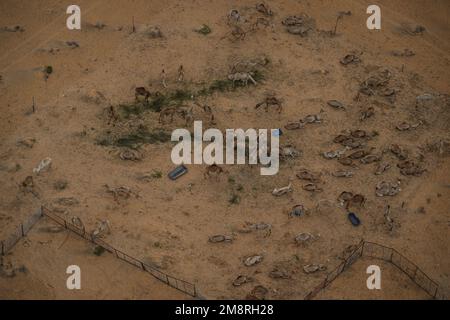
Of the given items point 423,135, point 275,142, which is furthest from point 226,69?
point 423,135

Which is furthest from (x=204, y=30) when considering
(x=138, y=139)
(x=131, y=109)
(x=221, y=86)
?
(x=138, y=139)

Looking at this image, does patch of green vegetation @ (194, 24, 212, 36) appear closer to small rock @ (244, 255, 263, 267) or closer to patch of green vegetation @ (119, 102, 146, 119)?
patch of green vegetation @ (119, 102, 146, 119)

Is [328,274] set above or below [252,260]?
below

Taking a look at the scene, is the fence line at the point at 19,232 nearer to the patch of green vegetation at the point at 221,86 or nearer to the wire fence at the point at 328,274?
the wire fence at the point at 328,274

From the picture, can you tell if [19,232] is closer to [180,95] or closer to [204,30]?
[180,95]

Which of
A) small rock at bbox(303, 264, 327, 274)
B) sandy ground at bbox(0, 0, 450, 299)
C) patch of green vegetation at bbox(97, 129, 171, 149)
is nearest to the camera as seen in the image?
small rock at bbox(303, 264, 327, 274)

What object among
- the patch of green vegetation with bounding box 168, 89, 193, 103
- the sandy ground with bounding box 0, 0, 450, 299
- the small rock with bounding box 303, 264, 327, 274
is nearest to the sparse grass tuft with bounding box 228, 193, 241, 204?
the sandy ground with bounding box 0, 0, 450, 299

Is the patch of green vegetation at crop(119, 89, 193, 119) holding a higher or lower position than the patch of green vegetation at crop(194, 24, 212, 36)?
lower

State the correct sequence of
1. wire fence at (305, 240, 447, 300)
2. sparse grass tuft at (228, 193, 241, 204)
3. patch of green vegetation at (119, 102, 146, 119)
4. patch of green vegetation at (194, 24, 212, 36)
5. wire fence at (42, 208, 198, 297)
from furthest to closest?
1. patch of green vegetation at (194, 24, 212, 36)
2. patch of green vegetation at (119, 102, 146, 119)
3. sparse grass tuft at (228, 193, 241, 204)
4. wire fence at (305, 240, 447, 300)
5. wire fence at (42, 208, 198, 297)
